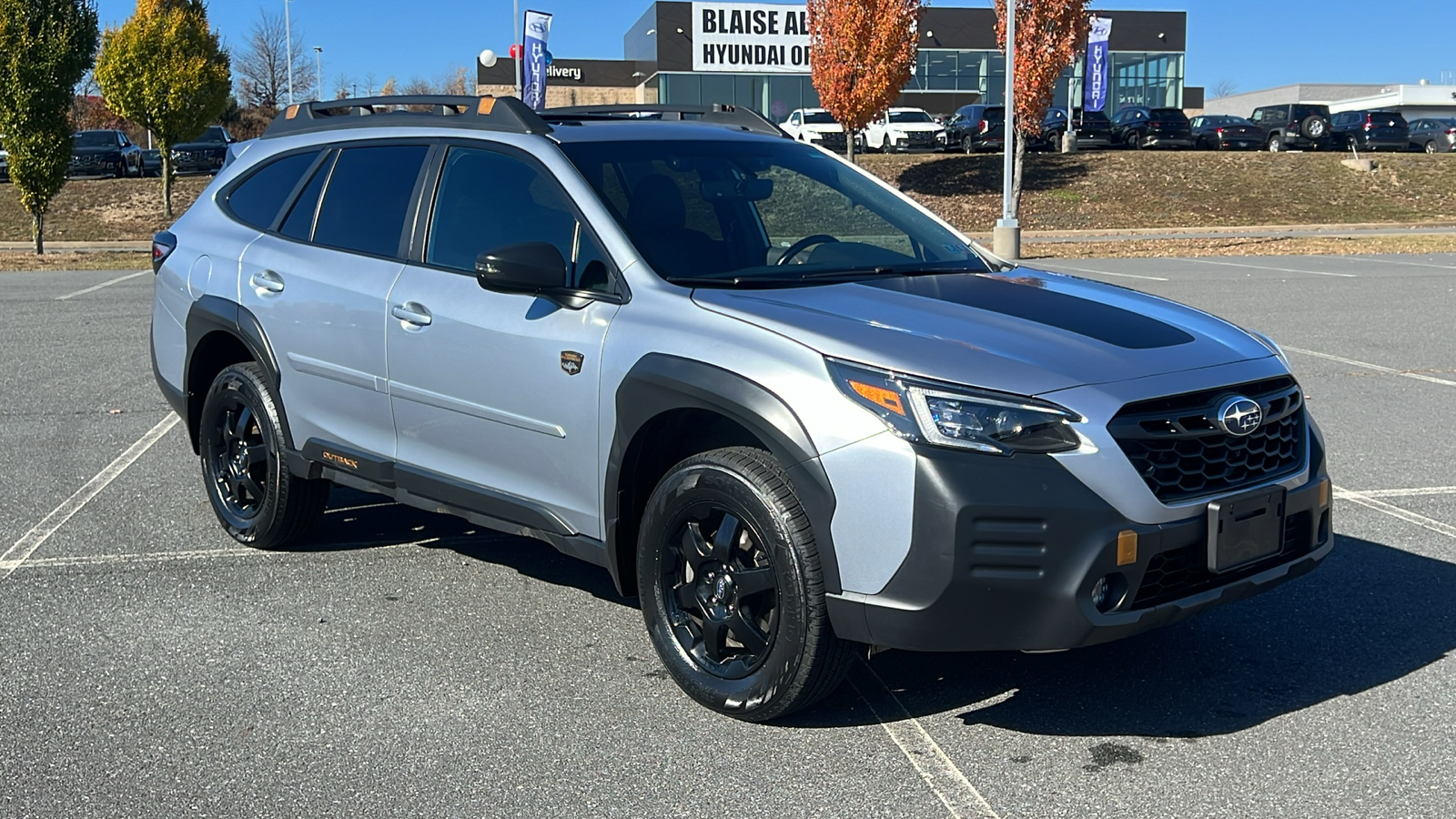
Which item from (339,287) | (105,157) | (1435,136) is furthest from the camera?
(1435,136)

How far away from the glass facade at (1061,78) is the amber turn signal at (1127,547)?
62778 millimetres

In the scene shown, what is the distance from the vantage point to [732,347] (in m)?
3.88

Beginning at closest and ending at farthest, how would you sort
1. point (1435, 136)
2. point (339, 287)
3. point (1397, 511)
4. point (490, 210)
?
point (490, 210)
point (339, 287)
point (1397, 511)
point (1435, 136)

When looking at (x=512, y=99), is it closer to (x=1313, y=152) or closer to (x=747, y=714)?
(x=747, y=714)

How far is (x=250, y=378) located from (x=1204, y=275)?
16269 mm

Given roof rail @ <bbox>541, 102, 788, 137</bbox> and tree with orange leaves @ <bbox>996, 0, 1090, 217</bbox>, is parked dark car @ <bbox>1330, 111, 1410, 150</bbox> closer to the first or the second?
tree with orange leaves @ <bbox>996, 0, 1090, 217</bbox>

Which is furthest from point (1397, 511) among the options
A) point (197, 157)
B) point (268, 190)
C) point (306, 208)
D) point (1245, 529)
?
point (197, 157)

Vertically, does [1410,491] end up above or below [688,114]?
below

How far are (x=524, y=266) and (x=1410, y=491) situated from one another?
15.5 ft

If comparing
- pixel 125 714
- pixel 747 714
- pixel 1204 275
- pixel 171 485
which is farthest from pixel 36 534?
pixel 1204 275

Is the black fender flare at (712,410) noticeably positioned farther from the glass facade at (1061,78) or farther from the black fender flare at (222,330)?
the glass facade at (1061,78)

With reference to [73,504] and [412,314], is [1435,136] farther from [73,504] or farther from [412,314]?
[412,314]

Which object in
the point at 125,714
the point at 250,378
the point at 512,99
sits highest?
the point at 512,99

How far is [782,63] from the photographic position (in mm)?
61719
